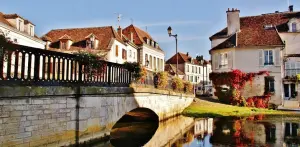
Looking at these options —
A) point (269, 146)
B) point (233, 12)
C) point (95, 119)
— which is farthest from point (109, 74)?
point (233, 12)

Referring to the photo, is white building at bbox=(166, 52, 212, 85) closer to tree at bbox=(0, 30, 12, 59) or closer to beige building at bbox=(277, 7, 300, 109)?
beige building at bbox=(277, 7, 300, 109)

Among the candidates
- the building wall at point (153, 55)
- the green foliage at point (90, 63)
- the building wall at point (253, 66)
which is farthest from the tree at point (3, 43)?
the building wall at point (153, 55)

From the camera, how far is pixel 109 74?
1166 cm

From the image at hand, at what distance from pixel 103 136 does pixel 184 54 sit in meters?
63.7

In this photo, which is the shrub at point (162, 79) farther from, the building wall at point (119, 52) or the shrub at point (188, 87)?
the building wall at point (119, 52)

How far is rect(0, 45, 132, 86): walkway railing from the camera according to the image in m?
7.41

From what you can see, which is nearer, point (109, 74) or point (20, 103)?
point (20, 103)

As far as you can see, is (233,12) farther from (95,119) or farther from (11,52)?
(11,52)

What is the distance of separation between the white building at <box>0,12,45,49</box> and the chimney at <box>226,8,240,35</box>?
20.2 metres

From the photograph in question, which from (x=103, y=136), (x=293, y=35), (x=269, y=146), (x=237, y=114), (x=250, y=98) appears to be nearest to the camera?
(x=269, y=146)

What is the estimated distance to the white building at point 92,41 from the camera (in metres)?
34.6

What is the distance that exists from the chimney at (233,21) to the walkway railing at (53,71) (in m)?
24.7

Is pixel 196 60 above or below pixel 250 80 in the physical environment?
above

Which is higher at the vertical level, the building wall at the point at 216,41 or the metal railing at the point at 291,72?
the building wall at the point at 216,41
